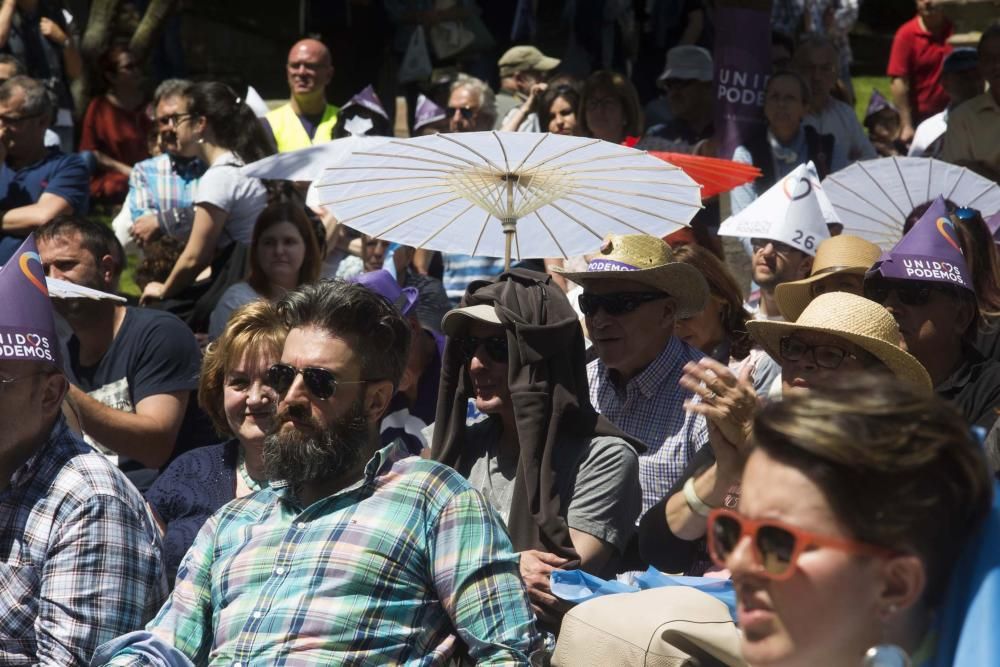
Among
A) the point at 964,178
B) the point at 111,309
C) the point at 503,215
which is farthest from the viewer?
the point at 964,178

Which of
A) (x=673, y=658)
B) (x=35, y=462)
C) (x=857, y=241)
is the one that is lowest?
(x=673, y=658)

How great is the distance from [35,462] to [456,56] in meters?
8.37

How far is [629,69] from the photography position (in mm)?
12133

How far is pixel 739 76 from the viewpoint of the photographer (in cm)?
856

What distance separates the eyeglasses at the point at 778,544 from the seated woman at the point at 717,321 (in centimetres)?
343

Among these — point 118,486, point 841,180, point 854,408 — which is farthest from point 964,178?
point 854,408

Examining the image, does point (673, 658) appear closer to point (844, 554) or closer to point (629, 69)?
point (844, 554)

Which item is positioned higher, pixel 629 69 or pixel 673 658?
pixel 629 69

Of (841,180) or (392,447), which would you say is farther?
(841,180)

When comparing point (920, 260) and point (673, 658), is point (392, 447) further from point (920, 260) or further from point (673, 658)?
point (920, 260)

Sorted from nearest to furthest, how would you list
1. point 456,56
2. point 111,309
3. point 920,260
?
point 920,260 → point 111,309 → point 456,56

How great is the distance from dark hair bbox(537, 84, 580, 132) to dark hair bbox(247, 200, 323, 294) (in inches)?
80.4

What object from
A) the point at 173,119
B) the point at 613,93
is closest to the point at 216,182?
the point at 173,119

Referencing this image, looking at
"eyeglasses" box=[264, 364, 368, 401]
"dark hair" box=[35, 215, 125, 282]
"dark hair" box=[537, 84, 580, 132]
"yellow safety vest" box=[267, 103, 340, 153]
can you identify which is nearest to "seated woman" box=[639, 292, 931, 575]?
"eyeglasses" box=[264, 364, 368, 401]
